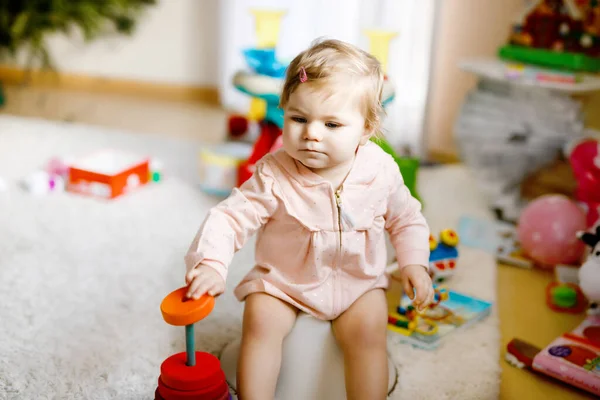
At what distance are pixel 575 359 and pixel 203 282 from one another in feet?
2.34

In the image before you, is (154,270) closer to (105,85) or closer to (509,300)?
(509,300)

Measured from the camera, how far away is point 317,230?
3.40 feet

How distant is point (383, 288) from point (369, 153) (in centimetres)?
23

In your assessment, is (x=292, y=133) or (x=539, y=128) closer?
(x=292, y=133)

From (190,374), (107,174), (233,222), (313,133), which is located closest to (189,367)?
(190,374)

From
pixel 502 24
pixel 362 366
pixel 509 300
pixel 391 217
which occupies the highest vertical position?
pixel 502 24

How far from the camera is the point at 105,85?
3.28 meters

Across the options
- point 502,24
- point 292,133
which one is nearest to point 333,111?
point 292,133

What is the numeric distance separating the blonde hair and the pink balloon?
2.41 ft

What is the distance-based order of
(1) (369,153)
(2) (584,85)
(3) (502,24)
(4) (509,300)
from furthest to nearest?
(3) (502,24), (2) (584,85), (4) (509,300), (1) (369,153)

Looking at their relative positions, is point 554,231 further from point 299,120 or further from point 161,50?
point 161,50

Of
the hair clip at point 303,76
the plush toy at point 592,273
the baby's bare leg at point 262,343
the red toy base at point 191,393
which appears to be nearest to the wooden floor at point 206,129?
the plush toy at point 592,273

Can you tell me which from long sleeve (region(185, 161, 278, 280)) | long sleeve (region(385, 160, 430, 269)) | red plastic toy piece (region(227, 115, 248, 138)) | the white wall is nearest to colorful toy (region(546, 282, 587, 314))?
long sleeve (region(385, 160, 430, 269))

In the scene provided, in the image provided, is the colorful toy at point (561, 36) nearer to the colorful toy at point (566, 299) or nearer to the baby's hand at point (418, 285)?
the colorful toy at point (566, 299)
